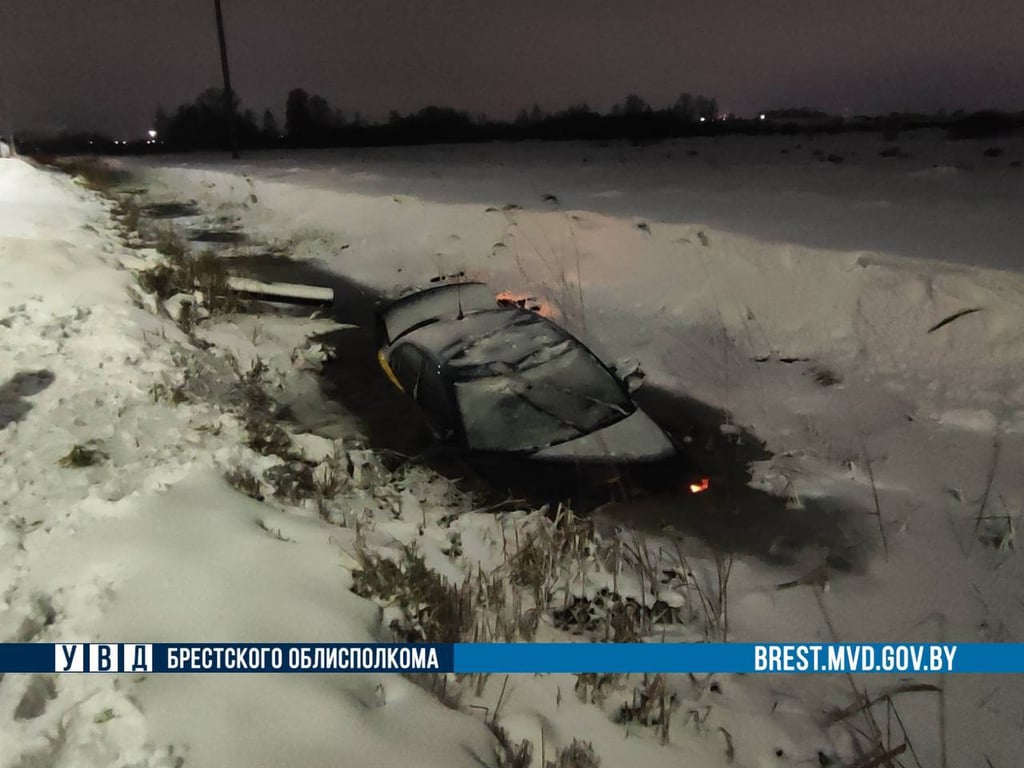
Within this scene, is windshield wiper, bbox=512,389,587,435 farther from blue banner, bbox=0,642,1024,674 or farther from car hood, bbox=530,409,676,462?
blue banner, bbox=0,642,1024,674

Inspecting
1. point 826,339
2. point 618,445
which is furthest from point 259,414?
point 826,339

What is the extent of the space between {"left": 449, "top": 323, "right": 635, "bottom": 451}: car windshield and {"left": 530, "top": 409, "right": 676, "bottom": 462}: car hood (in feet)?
0.20

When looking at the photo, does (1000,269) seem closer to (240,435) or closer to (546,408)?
(546,408)

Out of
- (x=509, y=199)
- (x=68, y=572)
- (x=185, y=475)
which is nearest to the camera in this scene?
(x=68, y=572)

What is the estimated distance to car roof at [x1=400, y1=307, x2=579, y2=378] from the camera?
5188 millimetres

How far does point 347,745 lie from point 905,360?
269 inches

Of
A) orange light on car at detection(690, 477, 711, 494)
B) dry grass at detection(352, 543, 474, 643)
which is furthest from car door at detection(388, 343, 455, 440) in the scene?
orange light on car at detection(690, 477, 711, 494)

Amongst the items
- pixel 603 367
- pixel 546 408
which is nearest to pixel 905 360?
pixel 603 367

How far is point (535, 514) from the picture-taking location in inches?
175

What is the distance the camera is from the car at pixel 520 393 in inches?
186

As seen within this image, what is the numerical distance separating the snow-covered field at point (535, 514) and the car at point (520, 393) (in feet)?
1.70

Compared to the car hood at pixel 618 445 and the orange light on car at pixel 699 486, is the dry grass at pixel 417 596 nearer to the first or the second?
the car hood at pixel 618 445

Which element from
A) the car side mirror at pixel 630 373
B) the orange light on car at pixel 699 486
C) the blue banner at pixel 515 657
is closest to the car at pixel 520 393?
→ the orange light on car at pixel 699 486

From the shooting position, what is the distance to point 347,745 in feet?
8.18
